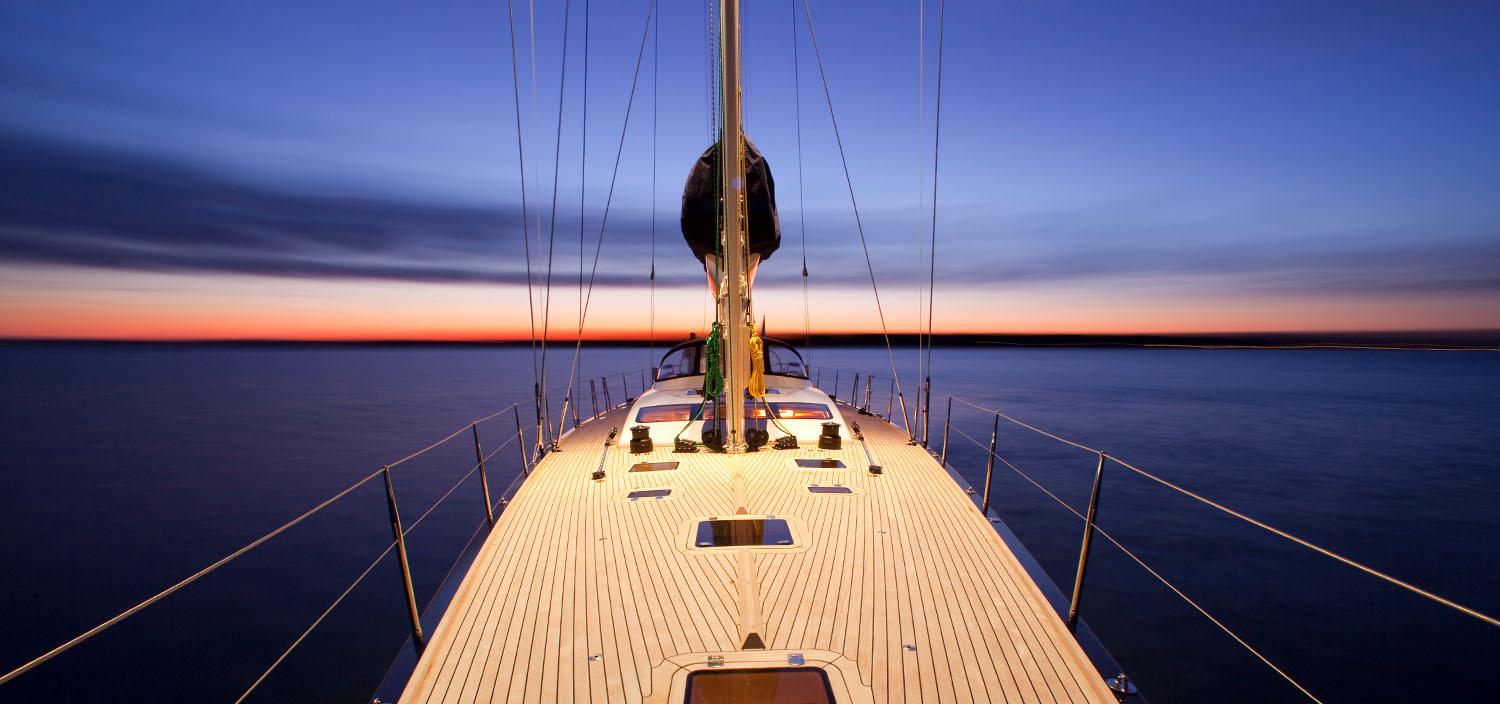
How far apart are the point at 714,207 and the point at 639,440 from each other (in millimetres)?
2947

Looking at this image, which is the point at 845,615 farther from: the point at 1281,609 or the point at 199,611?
the point at 199,611

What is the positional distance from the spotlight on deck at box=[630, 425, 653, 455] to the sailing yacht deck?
1477 mm

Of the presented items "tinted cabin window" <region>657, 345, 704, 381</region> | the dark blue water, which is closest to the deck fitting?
the dark blue water

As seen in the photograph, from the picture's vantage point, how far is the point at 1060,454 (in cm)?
1527

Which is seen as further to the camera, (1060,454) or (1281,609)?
(1060,454)

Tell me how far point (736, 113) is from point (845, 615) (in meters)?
4.11

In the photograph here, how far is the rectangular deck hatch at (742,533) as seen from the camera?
13.9 feet

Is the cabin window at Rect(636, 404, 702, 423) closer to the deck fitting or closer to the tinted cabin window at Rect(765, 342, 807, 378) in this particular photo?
the tinted cabin window at Rect(765, 342, 807, 378)

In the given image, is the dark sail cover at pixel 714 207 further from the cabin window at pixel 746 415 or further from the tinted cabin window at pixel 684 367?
the tinted cabin window at pixel 684 367

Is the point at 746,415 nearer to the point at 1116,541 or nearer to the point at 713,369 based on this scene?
the point at 713,369

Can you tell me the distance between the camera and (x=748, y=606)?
3305 mm

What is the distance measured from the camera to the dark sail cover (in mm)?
7520

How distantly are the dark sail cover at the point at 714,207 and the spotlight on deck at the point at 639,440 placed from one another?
93.3 inches

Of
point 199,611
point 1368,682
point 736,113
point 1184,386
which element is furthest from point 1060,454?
point 1184,386
